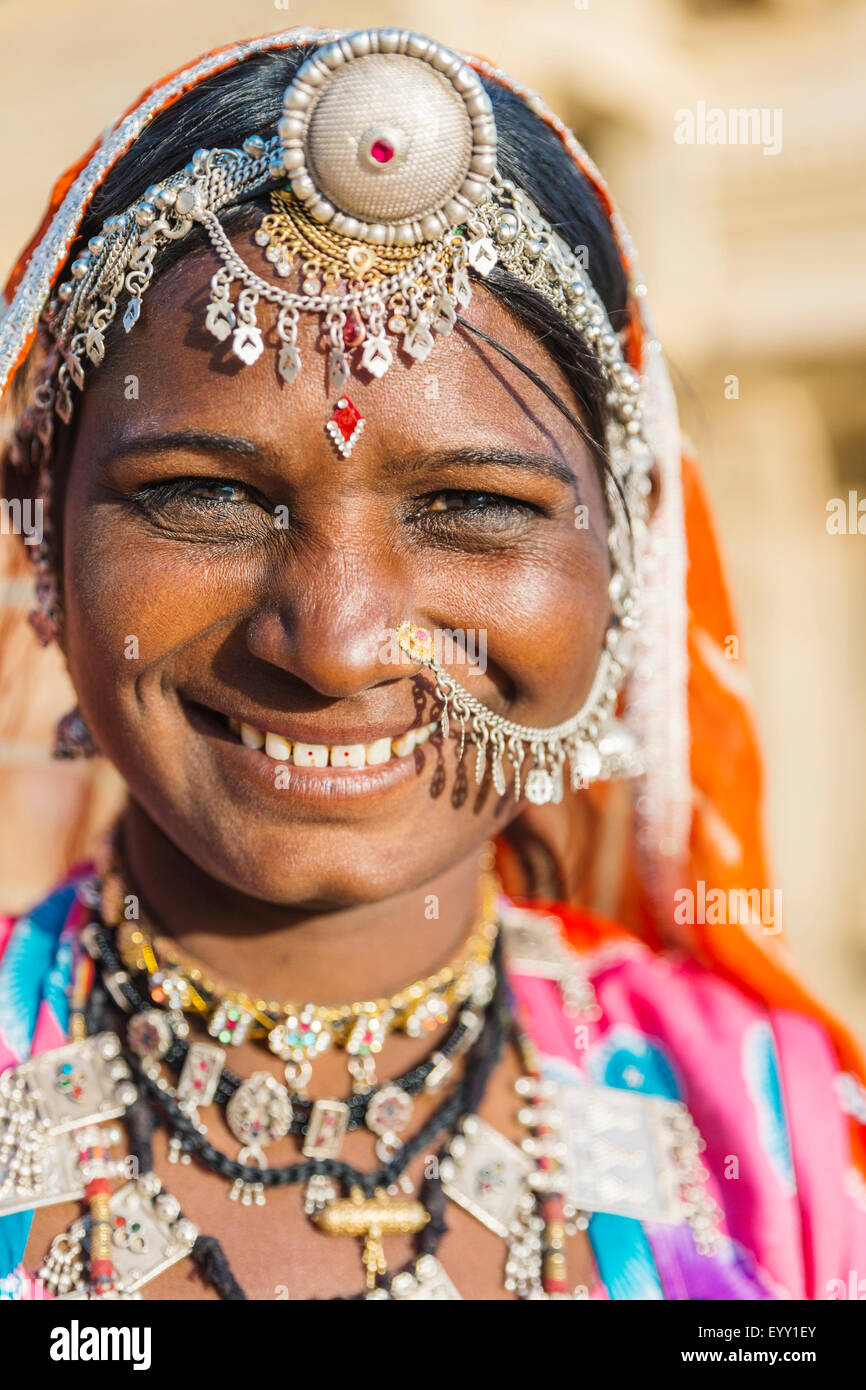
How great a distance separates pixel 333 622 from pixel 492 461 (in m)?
0.28

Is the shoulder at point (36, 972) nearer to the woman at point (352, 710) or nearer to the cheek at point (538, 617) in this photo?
the woman at point (352, 710)

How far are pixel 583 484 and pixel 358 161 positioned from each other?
49 cm

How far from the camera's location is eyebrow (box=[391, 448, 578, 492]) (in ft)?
4.71

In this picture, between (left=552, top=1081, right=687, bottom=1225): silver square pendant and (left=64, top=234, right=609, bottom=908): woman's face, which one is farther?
(left=552, top=1081, right=687, bottom=1225): silver square pendant

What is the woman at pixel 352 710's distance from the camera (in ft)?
4.66

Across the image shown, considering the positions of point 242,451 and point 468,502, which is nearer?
point 242,451

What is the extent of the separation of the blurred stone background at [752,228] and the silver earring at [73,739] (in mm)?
2881

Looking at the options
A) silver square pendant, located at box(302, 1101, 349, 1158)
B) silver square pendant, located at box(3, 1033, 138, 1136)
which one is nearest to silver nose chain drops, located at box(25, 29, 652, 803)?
silver square pendant, located at box(302, 1101, 349, 1158)

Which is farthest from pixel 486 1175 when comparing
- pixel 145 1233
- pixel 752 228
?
pixel 752 228

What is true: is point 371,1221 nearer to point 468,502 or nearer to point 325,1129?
point 325,1129

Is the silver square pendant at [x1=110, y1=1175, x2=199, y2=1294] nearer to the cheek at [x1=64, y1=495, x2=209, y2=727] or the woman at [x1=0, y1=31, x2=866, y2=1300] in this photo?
the woman at [x1=0, y1=31, x2=866, y2=1300]

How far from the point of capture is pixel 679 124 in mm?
4938

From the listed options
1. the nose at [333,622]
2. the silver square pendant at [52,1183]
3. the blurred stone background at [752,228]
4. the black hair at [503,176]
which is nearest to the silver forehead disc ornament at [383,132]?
the black hair at [503,176]

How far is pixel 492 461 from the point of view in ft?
4.87
